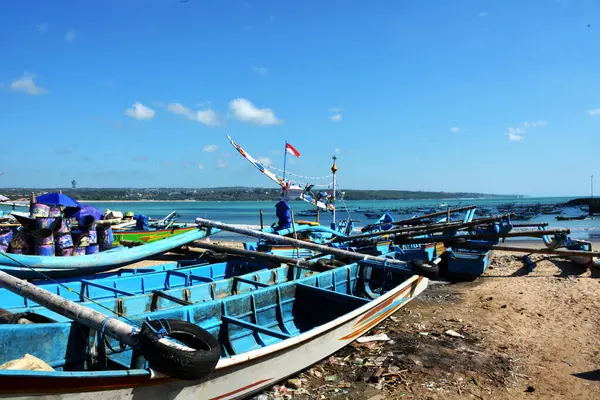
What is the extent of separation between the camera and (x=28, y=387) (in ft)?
12.4

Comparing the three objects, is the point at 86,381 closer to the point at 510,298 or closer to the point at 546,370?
the point at 546,370

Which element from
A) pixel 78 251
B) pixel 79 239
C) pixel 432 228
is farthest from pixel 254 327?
pixel 432 228

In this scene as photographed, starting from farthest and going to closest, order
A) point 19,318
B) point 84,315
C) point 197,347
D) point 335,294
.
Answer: point 335,294
point 19,318
point 197,347
point 84,315

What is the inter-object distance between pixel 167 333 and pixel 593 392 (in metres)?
6.55

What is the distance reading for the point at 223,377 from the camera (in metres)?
5.32

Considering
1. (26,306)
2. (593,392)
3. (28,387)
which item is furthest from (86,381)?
(593,392)

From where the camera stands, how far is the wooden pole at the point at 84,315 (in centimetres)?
444

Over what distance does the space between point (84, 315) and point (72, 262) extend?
192 inches

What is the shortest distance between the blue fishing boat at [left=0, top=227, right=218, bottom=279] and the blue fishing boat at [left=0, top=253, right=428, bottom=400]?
258 centimetres

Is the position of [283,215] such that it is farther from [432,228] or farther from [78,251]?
[78,251]

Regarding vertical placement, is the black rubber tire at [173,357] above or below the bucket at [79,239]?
below

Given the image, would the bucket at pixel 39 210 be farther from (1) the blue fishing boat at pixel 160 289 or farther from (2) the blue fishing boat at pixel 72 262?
(1) the blue fishing boat at pixel 160 289

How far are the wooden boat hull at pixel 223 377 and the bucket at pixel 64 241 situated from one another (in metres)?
7.50

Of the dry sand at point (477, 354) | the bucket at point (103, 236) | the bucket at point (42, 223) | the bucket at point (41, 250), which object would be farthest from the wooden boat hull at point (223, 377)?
the bucket at point (103, 236)
